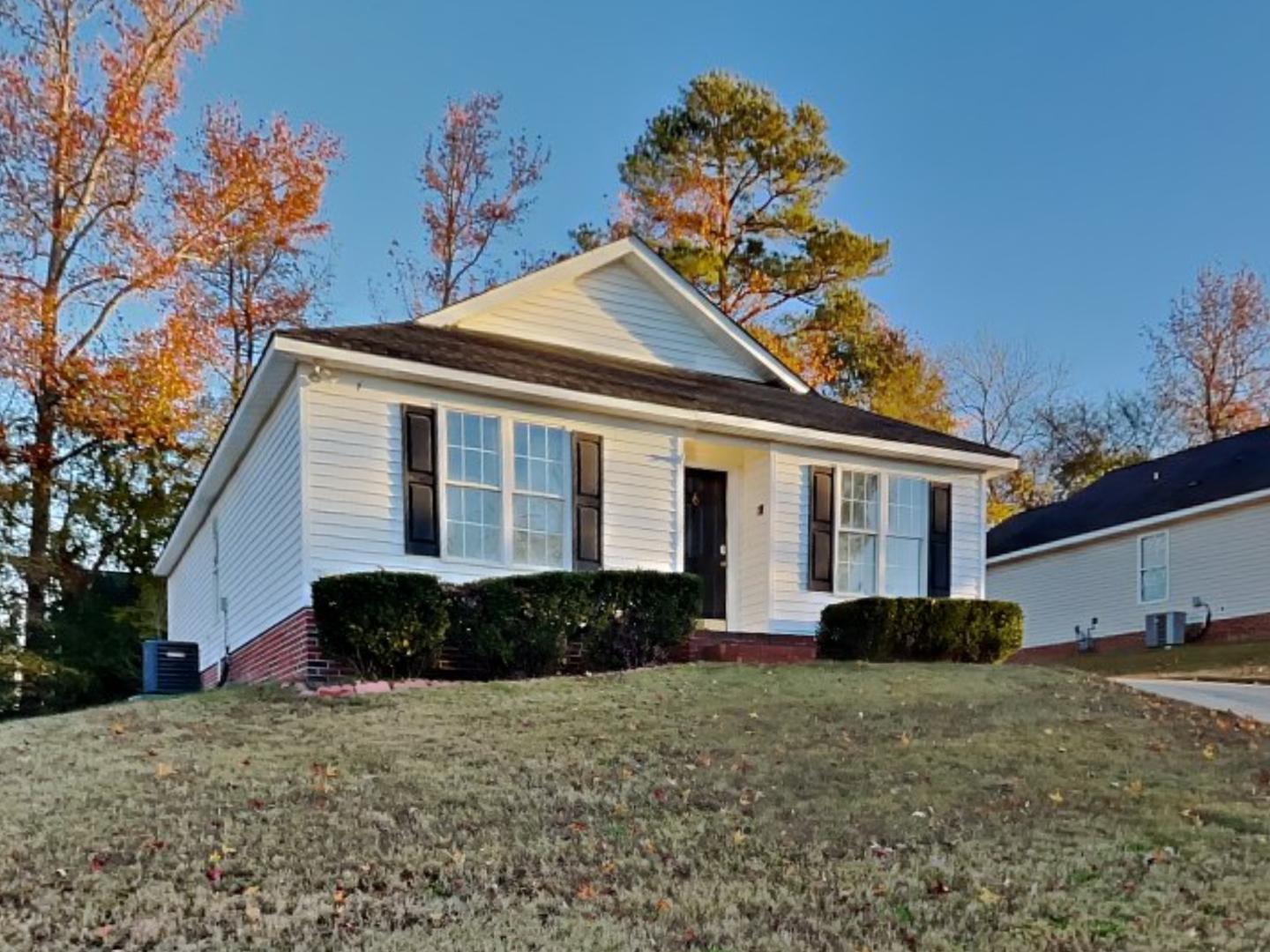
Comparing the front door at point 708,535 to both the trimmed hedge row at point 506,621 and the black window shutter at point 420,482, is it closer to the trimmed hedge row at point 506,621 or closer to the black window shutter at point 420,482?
the trimmed hedge row at point 506,621

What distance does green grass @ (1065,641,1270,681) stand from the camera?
1475cm

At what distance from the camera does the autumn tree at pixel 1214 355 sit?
108ft

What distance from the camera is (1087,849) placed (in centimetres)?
500

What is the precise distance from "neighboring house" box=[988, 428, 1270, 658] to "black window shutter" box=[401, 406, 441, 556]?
15.5m

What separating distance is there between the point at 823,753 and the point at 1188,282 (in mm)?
32606

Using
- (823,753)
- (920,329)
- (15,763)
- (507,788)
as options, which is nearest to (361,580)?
(15,763)

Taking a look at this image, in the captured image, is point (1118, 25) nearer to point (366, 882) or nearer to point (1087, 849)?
point (1087, 849)

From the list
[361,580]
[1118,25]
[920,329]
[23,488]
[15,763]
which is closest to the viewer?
[15,763]

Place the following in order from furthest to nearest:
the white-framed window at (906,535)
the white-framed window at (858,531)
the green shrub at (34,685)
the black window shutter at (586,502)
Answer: the green shrub at (34,685) → the white-framed window at (906,535) → the white-framed window at (858,531) → the black window shutter at (586,502)

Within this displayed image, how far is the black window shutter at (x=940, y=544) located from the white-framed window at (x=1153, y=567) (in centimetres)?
1011

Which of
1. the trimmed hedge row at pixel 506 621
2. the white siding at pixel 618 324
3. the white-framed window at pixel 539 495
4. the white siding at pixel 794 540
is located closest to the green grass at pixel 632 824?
the trimmed hedge row at pixel 506 621

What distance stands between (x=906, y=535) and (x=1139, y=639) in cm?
1079

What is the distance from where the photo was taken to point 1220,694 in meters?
11.2

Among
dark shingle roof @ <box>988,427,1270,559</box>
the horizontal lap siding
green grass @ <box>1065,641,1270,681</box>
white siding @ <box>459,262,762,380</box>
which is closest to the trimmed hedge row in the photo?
the horizontal lap siding
